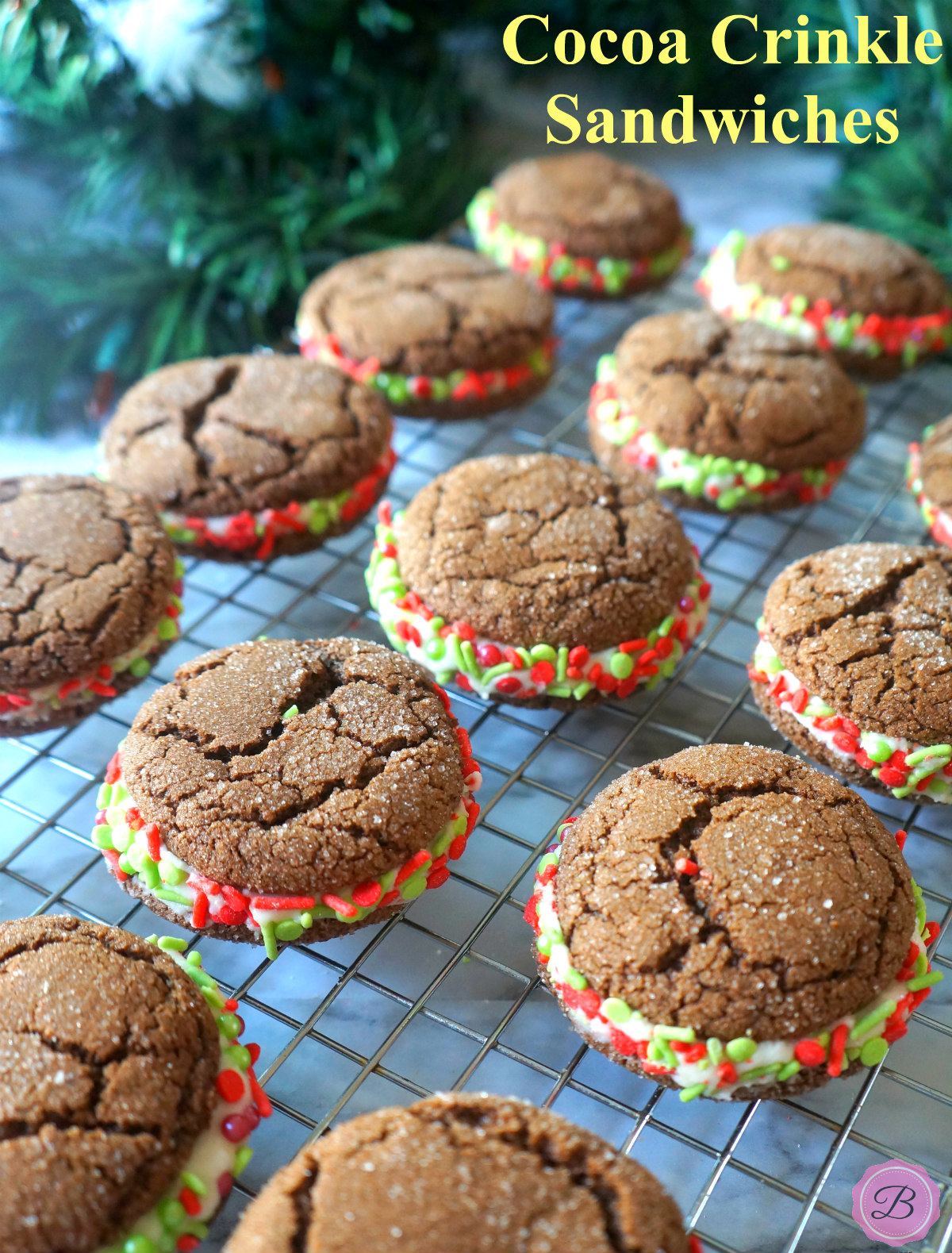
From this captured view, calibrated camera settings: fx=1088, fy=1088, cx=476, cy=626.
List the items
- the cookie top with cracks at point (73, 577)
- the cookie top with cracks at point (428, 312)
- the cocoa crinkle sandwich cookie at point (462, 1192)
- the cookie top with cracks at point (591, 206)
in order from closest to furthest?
the cocoa crinkle sandwich cookie at point (462, 1192), the cookie top with cracks at point (73, 577), the cookie top with cracks at point (428, 312), the cookie top with cracks at point (591, 206)

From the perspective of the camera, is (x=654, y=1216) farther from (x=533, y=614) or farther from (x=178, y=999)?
(x=533, y=614)

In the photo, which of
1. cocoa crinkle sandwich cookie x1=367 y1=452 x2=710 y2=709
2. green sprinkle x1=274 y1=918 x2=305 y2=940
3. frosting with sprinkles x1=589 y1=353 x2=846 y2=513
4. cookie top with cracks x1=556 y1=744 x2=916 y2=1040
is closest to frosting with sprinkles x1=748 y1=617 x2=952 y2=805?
cookie top with cracks x1=556 y1=744 x2=916 y2=1040

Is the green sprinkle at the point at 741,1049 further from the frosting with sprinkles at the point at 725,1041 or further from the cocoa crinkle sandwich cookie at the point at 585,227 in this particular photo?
the cocoa crinkle sandwich cookie at the point at 585,227

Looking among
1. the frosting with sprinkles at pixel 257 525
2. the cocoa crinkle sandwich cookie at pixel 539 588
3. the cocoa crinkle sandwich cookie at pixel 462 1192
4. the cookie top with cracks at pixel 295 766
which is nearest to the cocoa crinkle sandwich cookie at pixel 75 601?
the frosting with sprinkles at pixel 257 525

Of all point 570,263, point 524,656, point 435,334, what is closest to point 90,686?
point 524,656

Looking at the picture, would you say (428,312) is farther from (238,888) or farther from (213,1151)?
(213,1151)

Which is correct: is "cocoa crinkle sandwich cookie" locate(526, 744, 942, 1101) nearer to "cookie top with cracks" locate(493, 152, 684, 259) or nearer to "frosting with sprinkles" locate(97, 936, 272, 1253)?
"frosting with sprinkles" locate(97, 936, 272, 1253)
